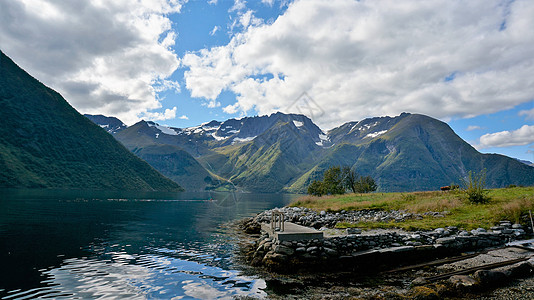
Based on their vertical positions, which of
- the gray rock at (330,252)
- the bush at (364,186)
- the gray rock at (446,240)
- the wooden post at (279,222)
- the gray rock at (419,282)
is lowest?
the gray rock at (419,282)

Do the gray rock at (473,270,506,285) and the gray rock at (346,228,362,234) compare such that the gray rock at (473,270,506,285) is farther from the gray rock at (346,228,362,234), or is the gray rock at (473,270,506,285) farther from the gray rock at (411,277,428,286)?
the gray rock at (346,228,362,234)

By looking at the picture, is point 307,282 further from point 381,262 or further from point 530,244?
point 530,244

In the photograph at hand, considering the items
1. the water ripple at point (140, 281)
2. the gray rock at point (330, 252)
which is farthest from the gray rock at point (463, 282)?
the water ripple at point (140, 281)

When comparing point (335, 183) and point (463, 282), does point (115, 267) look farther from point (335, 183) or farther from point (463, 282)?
point (335, 183)

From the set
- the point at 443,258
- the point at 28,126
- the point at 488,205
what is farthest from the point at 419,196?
the point at 28,126

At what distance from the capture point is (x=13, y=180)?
133625 mm

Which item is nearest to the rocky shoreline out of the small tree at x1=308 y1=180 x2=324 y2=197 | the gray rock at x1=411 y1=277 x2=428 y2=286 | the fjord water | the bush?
the gray rock at x1=411 y1=277 x2=428 y2=286

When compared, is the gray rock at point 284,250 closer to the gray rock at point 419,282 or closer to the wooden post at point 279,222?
the wooden post at point 279,222

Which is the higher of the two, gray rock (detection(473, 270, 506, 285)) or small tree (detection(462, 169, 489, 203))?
small tree (detection(462, 169, 489, 203))

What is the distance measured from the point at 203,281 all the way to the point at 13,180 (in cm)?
17345

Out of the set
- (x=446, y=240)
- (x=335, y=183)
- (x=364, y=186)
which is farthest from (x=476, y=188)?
(x=364, y=186)

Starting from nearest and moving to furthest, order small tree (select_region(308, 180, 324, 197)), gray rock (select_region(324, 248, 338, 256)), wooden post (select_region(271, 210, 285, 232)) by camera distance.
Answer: gray rock (select_region(324, 248, 338, 256)) < wooden post (select_region(271, 210, 285, 232)) < small tree (select_region(308, 180, 324, 197))

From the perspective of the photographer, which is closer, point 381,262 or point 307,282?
point 307,282

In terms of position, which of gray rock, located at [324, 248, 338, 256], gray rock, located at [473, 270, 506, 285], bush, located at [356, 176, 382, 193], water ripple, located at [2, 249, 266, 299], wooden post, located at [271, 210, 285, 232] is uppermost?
bush, located at [356, 176, 382, 193]
